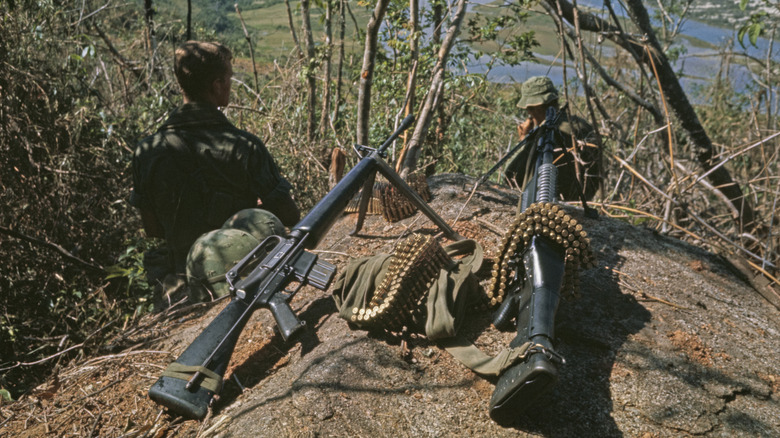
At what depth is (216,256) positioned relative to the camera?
10.2 ft

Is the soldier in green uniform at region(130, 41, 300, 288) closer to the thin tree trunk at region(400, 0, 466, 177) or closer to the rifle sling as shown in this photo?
the thin tree trunk at region(400, 0, 466, 177)

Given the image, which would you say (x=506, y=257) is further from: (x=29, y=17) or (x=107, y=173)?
(x=29, y=17)

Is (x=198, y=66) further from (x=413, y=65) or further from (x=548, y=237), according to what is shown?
(x=548, y=237)

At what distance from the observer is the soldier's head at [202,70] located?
3.45m

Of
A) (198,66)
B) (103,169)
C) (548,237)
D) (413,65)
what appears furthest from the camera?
(103,169)

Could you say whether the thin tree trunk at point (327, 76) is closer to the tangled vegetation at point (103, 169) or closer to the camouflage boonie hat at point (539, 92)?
the tangled vegetation at point (103, 169)

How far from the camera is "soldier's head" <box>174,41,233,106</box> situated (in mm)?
3451

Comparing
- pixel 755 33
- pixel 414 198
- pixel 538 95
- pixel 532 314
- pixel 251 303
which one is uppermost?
pixel 755 33

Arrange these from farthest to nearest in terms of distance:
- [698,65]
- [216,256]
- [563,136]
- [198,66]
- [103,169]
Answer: [698,65] < [563,136] < [103,169] < [198,66] < [216,256]

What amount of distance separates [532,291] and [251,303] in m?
1.28

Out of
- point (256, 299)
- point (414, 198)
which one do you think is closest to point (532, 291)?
point (414, 198)

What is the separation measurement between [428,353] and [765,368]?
62.4 inches

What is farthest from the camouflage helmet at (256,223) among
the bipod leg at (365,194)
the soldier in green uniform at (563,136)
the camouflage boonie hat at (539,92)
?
the camouflage boonie hat at (539,92)

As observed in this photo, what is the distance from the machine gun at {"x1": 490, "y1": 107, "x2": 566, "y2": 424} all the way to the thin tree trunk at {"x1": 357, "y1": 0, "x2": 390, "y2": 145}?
5.72 feet
